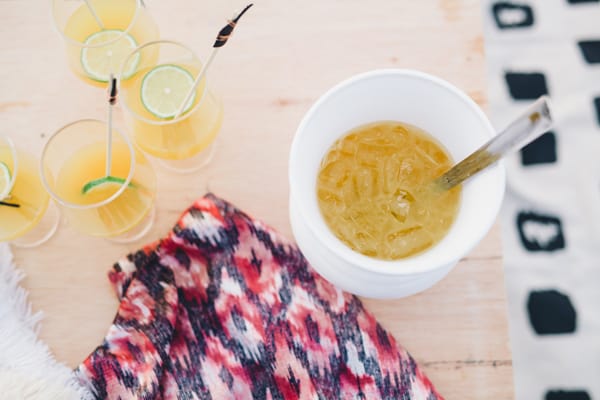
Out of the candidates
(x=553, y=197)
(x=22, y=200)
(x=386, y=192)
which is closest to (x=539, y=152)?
(x=553, y=197)

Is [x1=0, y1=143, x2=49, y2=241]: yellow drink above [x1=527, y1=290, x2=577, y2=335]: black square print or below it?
above

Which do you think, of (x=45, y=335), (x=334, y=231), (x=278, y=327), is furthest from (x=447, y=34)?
(x=45, y=335)

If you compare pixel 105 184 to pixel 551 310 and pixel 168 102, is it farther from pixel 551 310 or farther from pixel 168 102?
pixel 551 310

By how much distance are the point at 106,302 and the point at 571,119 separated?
92cm

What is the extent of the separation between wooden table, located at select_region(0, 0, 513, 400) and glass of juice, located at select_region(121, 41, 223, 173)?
61 mm

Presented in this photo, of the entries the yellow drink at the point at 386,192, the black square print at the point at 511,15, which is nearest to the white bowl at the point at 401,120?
the yellow drink at the point at 386,192

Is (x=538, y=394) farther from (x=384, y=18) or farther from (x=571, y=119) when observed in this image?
(x=384, y=18)

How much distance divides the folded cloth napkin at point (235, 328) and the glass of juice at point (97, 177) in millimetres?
63

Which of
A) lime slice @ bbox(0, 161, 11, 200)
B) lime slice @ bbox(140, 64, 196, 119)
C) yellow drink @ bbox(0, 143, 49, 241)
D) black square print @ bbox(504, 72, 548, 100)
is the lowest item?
black square print @ bbox(504, 72, 548, 100)

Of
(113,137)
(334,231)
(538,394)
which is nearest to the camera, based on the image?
(334,231)

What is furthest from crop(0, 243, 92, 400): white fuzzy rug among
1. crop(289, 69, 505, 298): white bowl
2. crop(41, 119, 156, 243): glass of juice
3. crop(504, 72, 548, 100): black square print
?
crop(504, 72, 548, 100): black square print

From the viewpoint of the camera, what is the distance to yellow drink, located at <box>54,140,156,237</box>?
75 cm

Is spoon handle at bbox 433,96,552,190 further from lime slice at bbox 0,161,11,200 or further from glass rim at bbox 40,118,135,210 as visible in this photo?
lime slice at bbox 0,161,11,200

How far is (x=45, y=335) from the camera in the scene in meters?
0.79
